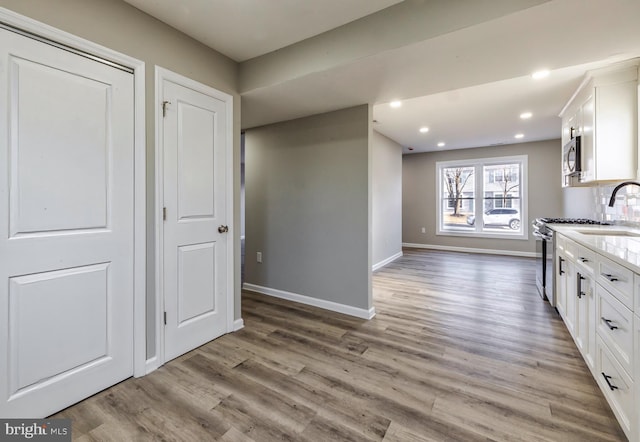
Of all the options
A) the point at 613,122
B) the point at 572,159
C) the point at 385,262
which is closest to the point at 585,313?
the point at 613,122

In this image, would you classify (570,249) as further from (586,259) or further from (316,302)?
(316,302)

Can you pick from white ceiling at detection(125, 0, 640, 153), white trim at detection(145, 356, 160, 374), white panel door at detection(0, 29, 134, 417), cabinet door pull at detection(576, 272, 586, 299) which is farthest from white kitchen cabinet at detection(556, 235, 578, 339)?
white panel door at detection(0, 29, 134, 417)

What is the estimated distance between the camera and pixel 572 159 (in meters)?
3.17

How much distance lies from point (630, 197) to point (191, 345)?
4177mm

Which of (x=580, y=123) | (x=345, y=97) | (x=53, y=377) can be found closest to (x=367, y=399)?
(x=53, y=377)

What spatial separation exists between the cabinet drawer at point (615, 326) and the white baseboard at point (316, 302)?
1.74m

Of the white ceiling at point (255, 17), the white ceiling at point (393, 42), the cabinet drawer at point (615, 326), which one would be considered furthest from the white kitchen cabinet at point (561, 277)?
the white ceiling at point (255, 17)

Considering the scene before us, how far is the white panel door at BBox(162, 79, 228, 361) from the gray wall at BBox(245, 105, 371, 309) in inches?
41.6

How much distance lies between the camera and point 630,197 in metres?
2.78

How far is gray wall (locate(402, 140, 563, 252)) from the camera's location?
5941 mm

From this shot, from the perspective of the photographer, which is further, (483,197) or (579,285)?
(483,197)

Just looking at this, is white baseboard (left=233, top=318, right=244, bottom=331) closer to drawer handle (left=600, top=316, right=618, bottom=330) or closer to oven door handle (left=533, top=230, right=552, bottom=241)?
drawer handle (left=600, top=316, right=618, bottom=330)

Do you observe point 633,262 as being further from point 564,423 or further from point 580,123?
point 580,123
